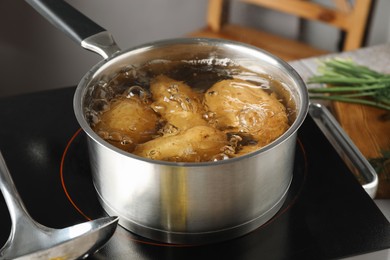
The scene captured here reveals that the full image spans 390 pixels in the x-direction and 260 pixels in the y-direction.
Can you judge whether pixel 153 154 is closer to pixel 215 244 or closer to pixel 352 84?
pixel 215 244

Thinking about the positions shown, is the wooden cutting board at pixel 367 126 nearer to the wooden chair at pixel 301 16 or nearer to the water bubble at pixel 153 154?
the water bubble at pixel 153 154

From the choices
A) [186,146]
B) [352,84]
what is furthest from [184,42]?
[352,84]

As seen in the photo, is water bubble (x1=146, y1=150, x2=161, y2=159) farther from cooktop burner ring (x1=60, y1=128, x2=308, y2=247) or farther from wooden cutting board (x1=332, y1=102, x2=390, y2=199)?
wooden cutting board (x1=332, y1=102, x2=390, y2=199)

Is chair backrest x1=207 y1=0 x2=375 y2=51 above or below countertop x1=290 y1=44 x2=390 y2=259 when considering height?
below

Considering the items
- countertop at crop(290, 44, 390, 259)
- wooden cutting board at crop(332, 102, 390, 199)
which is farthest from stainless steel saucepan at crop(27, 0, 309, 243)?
countertop at crop(290, 44, 390, 259)

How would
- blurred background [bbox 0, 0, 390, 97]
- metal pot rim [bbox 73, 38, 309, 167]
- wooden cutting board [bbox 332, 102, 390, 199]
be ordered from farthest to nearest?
blurred background [bbox 0, 0, 390, 97] → wooden cutting board [bbox 332, 102, 390, 199] → metal pot rim [bbox 73, 38, 309, 167]
